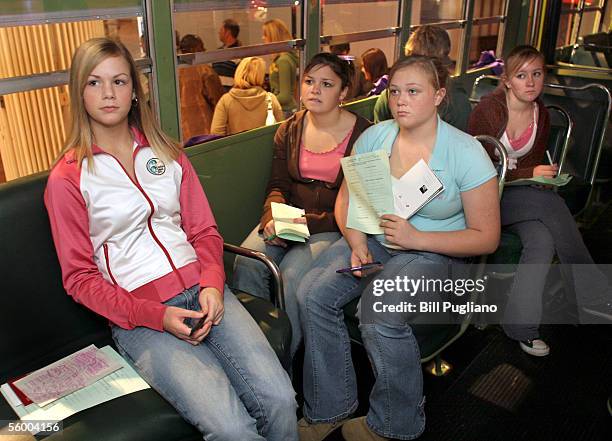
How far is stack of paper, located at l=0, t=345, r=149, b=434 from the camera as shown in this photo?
1.68 metres

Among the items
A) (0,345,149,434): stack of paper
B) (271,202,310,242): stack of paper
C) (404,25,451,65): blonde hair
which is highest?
(404,25,451,65): blonde hair

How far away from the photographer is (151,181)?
2062 mm

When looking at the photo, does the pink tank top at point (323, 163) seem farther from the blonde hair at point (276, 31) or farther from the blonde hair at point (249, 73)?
the blonde hair at point (276, 31)

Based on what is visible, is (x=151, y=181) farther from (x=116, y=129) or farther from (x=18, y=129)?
(x=18, y=129)

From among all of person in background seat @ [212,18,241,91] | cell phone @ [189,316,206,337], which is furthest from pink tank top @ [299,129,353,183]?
cell phone @ [189,316,206,337]

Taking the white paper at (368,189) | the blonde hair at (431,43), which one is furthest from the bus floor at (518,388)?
the blonde hair at (431,43)

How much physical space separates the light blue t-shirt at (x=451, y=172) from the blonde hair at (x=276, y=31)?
1.13m

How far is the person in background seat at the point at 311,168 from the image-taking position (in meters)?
2.65

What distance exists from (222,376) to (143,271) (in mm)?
456

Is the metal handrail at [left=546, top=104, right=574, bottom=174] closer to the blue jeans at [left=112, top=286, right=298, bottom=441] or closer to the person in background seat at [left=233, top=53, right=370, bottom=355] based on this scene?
the person in background seat at [left=233, top=53, right=370, bottom=355]

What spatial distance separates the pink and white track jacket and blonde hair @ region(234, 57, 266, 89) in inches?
45.0

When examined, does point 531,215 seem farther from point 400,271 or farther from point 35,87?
point 35,87

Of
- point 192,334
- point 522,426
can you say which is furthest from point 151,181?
point 522,426

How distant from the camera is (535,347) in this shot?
3.03 meters
